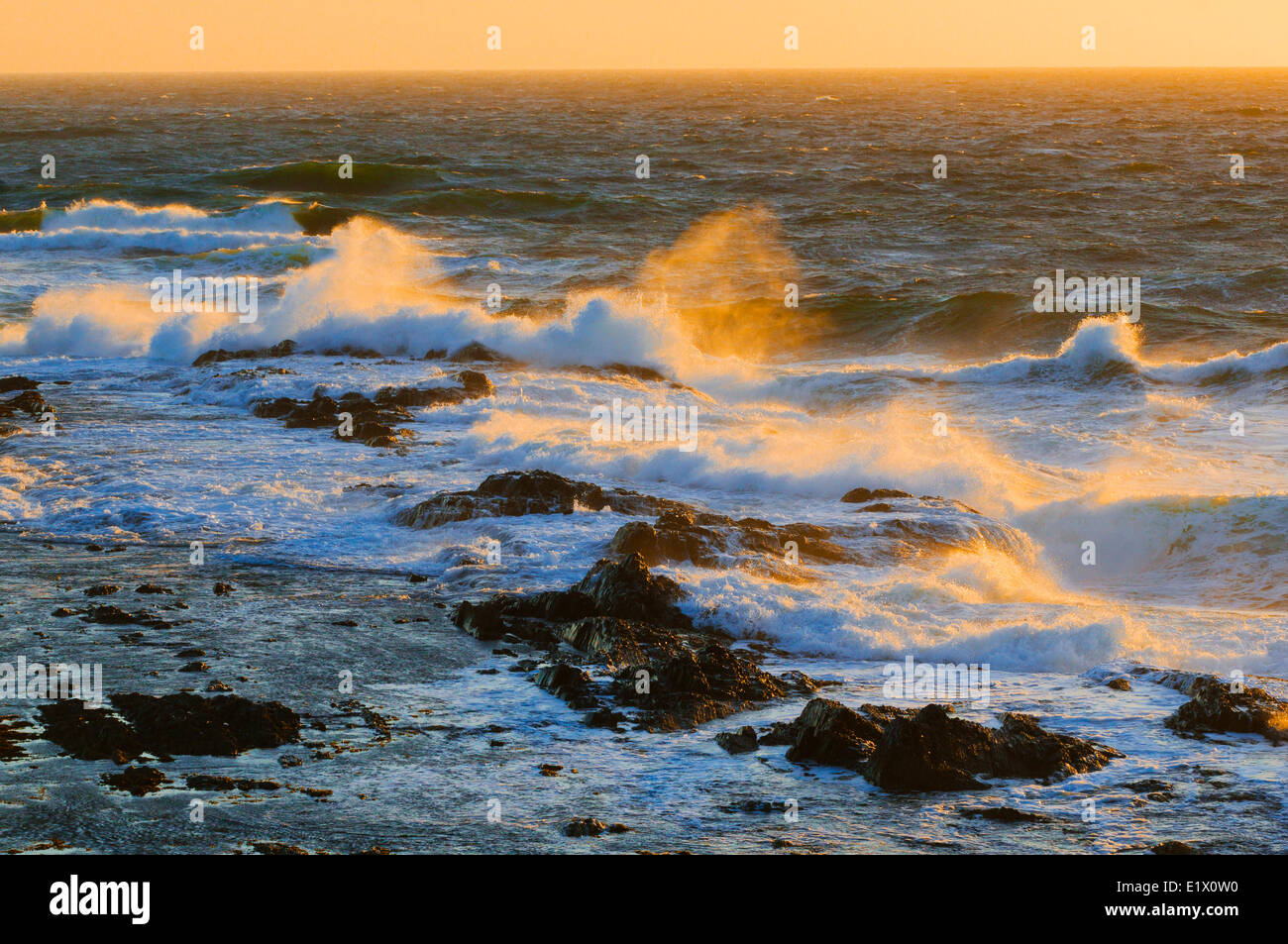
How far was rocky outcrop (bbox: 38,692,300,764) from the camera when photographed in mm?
7211

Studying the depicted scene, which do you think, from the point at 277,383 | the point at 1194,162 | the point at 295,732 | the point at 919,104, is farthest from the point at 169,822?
the point at 919,104

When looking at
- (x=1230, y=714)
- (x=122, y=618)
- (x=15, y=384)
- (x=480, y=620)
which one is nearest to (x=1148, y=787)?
(x=1230, y=714)

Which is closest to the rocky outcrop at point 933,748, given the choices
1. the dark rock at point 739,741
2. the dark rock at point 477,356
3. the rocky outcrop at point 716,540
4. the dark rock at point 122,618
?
the dark rock at point 739,741

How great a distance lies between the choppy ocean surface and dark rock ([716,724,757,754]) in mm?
1624

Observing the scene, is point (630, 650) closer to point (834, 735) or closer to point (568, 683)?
point (568, 683)

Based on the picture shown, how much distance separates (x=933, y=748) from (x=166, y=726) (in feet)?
13.6

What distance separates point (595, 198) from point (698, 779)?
40394 millimetres

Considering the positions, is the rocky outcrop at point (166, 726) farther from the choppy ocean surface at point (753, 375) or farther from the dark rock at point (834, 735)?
the choppy ocean surface at point (753, 375)

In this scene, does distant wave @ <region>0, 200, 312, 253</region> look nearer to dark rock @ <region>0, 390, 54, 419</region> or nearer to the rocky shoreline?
dark rock @ <region>0, 390, 54, 419</region>

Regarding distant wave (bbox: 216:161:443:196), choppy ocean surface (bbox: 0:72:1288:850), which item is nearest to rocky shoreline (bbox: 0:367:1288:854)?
choppy ocean surface (bbox: 0:72:1288:850)

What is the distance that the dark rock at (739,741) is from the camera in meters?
7.54

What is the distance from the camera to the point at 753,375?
73.4 ft
